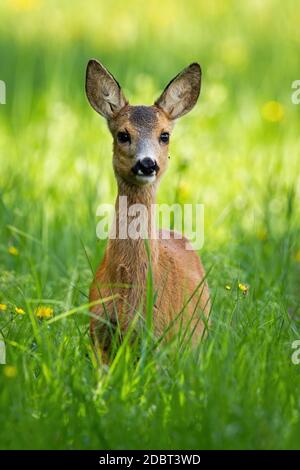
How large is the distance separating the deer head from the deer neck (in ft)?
0.20

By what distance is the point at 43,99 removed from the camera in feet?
27.6

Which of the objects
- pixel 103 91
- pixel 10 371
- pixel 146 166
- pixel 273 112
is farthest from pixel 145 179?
pixel 273 112

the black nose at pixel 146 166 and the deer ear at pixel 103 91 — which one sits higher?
the deer ear at pixel 103 91

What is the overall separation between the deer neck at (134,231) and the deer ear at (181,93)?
485 mm

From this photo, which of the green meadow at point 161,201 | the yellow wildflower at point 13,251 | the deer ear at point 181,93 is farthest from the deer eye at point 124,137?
the yellow wildflower at point 13,251

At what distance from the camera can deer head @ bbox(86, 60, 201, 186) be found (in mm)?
4836

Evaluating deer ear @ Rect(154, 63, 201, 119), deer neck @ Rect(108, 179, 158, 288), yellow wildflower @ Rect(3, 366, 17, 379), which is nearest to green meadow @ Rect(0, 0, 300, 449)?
yellow wildflower @ Rect(3, 366, 17, 379)

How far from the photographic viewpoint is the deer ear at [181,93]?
5.26 metres

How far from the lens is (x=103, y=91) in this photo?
522 cm

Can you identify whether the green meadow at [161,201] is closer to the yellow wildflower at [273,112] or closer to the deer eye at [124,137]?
the yellow wildflower at [273,112]

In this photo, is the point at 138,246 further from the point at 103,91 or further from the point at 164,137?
the point at 103,91

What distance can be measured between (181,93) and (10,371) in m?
1.82
